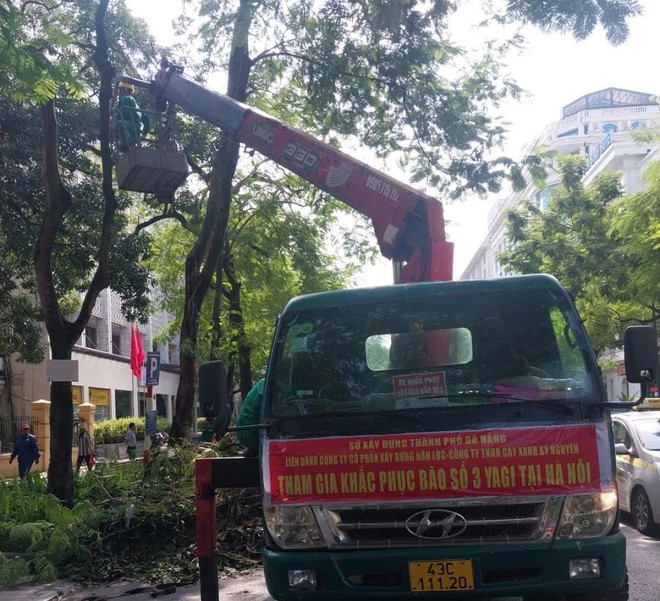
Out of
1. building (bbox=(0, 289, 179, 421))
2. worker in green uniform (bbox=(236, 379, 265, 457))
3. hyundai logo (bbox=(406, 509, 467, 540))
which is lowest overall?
hyundai logo (bbox=(406, 509, 467, 540))

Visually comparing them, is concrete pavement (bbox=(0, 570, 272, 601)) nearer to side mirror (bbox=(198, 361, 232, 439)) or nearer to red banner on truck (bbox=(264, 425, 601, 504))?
side mirror (bbox=(198, 361, 232, 439))

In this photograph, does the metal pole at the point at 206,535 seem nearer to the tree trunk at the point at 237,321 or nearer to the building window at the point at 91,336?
the tree trunk at the point at 237,321

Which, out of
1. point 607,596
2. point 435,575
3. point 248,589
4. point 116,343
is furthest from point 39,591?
point 116,343

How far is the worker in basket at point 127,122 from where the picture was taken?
1040cm

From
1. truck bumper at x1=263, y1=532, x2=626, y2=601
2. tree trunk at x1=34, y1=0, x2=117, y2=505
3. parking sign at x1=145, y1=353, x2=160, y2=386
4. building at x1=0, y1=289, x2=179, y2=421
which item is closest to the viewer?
truck bumper at x1=263, y1=532, x2=626, y2=601

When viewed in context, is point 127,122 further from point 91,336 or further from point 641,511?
point 91,336

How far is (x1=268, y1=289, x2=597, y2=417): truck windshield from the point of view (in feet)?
16.1

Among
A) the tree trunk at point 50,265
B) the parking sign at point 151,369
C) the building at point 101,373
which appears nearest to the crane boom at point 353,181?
the tree trunk at point 50,265

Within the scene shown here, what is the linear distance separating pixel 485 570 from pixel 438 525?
0.34 meters

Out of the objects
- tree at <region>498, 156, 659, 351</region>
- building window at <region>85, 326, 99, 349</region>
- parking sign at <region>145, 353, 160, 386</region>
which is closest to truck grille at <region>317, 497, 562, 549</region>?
parking sign at <region>145, 353, 160, 386</region>

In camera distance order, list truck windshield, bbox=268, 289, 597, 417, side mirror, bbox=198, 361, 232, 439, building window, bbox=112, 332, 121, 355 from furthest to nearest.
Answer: building window, bbox=112, 332, 121, 355, side mirror, bbox=198, 361, 232, 439, truck windshield, bbox=268, 289, 597, 417

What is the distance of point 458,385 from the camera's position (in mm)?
4938

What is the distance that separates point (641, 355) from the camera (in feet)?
17.1

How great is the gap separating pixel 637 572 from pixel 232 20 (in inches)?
334
